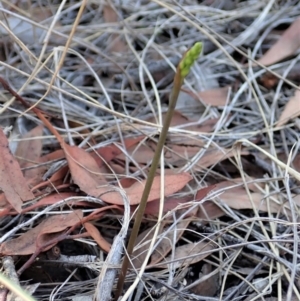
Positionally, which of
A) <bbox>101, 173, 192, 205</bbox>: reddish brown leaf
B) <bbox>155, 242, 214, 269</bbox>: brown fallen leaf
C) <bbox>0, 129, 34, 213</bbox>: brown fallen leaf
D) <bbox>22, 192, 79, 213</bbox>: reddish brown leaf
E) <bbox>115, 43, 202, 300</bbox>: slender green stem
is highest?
<bbox>115, 43, 202, 300</bbox>: slender green stem

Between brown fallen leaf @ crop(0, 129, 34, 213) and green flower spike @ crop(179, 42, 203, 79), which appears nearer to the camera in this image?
green flower spike @ crop(179, 42, 203, 79)

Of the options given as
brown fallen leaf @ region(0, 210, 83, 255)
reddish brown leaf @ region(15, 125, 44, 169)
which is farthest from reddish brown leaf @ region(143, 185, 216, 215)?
reddish brown leaf @ region(15, 125, 44, 169)

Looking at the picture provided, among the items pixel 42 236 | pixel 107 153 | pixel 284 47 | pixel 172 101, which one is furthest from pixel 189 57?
pixel 284 47

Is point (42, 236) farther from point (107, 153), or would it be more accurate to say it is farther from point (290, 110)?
point (290, 110)

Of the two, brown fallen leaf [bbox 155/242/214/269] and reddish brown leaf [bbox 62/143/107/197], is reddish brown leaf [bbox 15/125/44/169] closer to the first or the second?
reddish brown leaf [bbox 62/143/107/197]

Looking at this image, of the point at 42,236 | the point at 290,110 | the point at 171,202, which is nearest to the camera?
the point at 42,236

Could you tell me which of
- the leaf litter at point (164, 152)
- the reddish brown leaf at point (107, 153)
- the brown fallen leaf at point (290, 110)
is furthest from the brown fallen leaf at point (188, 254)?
the brown fallen leaf at point (290, 110)

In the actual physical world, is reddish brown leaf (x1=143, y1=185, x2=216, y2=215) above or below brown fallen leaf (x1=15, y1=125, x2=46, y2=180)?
below

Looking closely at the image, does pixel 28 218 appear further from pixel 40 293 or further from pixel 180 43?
pixel 180 43
